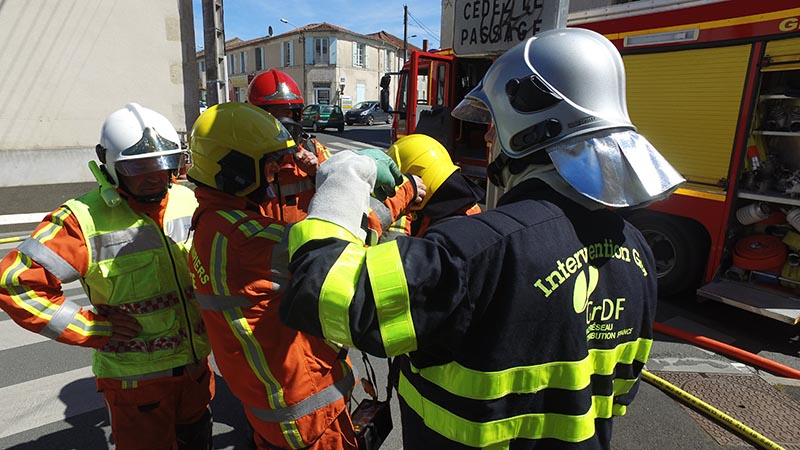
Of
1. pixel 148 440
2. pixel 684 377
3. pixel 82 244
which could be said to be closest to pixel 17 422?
pixel 148 440

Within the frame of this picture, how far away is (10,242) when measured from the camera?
6.87 m

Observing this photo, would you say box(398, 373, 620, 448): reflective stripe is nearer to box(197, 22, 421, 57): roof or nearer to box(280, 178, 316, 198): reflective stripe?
box(280, 178, 316, 198): reflective stripe

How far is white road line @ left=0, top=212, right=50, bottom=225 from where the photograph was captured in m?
8.02

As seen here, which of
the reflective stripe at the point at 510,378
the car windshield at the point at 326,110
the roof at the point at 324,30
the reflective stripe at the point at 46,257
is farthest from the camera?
the roof at the point at 324,30

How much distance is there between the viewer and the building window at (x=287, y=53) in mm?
41250

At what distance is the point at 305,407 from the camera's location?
1.69 meters

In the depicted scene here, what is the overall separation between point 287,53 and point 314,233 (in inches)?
1759

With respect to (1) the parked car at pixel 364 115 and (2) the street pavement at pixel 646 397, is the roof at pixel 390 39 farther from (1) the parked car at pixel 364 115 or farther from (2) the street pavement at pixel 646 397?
(2) the street pavement at pixel 646 397

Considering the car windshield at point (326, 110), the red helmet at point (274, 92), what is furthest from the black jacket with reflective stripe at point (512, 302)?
the car windshield at point (326, 110)

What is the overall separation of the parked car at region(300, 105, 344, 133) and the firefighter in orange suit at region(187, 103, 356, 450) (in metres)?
24.1

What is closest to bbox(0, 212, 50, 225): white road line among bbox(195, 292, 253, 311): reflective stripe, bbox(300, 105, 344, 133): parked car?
bbox(195, 292, 253, 311): reflective stripe

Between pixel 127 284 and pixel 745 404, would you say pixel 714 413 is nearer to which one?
pixel 745 404

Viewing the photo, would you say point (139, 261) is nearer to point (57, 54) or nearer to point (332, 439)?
point (332, 439)

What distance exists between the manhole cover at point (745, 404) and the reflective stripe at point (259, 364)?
9.65 feet
